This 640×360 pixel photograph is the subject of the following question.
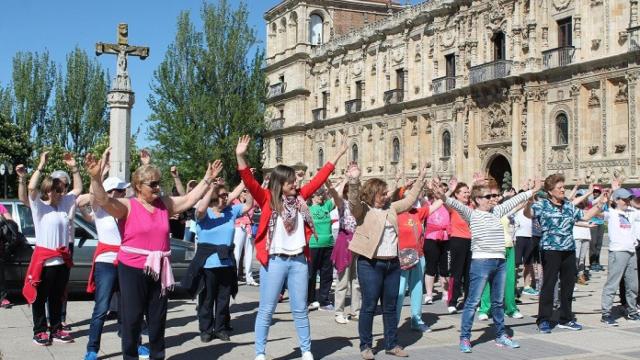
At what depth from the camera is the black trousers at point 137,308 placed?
5609mm

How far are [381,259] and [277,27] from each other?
1854 inches

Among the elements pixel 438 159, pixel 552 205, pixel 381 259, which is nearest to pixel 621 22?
pixel 438 159

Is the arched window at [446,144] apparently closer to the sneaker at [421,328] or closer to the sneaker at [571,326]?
the sneaker at [571,326]

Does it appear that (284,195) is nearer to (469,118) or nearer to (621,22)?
(621,22)

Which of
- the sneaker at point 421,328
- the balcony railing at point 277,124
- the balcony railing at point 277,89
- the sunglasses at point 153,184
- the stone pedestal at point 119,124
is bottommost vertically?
the sneaker at point 421,328

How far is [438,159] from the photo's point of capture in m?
36.4

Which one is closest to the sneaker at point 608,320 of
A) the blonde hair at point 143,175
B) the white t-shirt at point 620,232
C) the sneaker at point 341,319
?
the white t-shirt at point 620,232

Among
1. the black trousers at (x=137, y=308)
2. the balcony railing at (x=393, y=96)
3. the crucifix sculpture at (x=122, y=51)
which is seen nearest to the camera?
the black trousers at (x=137, y=308)

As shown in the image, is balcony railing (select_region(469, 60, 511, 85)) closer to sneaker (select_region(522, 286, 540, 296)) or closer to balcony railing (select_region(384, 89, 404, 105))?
balcony railing (select_region(384, 89, 404, 105))

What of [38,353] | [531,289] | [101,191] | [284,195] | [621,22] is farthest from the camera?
[621,22]

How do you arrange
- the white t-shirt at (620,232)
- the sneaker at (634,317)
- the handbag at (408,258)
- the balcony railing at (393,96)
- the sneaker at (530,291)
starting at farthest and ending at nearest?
the balcony railing at (393,96)
the sneaker at (530,291)
the sneaker at (634,317)
the white t-shirt at (620,232)
the handbag at (408,258)

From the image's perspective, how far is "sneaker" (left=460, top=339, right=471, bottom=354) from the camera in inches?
292

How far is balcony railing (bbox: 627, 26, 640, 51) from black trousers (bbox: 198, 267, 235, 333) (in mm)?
22240

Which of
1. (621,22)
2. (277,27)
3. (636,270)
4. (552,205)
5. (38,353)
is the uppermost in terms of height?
(277,27)
